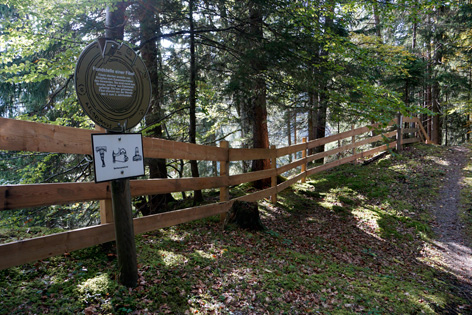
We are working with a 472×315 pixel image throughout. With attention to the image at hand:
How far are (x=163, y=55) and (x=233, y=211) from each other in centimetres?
461

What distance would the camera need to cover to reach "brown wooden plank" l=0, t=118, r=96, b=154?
8.36 feet

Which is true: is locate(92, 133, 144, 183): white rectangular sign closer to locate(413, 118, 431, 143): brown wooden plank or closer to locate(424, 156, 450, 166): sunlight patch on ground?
locate(424, 156, 450, 166): sunlight patch on ground

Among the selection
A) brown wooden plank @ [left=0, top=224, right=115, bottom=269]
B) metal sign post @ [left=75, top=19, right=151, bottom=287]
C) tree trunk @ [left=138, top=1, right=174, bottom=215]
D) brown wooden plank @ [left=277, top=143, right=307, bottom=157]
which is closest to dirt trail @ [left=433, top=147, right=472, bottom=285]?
brown wooden plank @ [left=277, top=143, right=307, bottom=157]

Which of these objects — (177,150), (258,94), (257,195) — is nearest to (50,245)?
(177,150)

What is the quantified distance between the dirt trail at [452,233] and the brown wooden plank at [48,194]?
6583 millimetres

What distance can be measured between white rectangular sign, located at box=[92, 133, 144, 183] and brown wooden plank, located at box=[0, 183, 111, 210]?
0.66 metres

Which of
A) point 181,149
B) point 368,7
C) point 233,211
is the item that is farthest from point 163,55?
point 368,7

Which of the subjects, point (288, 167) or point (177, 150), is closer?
point (177, 150)

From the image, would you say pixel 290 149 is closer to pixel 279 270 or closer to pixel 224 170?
pixel 224 170

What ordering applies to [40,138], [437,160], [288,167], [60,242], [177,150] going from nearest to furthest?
1. [40,138]
2. [60,242]
3. [177,150]
4. [288,167]
5. [437,160]

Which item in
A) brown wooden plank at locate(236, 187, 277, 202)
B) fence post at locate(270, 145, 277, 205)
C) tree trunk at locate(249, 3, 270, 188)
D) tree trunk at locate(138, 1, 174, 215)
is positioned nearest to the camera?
tree trunk at locate(138, 1, 174, 215)

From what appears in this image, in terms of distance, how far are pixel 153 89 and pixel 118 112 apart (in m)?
4.58

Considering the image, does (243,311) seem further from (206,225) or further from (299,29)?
(299,29)

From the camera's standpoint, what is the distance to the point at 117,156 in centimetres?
280
